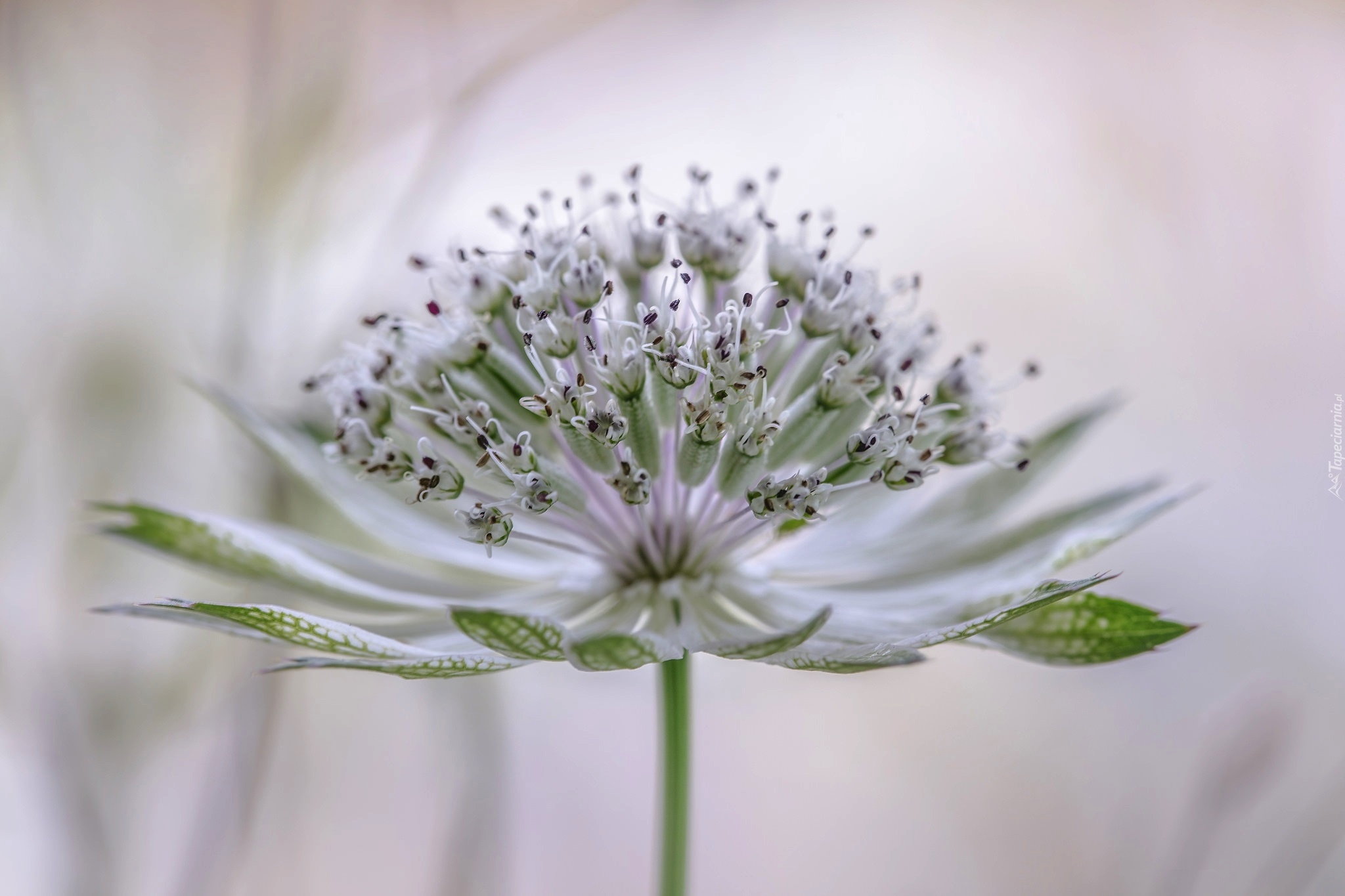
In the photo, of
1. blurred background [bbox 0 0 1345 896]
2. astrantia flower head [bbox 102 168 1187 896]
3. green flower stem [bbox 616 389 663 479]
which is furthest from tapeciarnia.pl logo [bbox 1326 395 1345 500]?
green flower stem [bbox 616 389 663 479]

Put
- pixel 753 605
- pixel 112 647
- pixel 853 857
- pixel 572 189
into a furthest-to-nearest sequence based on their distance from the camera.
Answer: pixel 572 189 → pixel 853 857 → pixel 112 647 → pixel 753 605

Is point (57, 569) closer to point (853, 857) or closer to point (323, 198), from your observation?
point (323, 198)

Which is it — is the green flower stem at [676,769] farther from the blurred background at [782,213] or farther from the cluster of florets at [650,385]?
the blurred background at [782,213]

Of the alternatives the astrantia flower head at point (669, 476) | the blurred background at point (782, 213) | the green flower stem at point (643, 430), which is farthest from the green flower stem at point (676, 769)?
the blurred background at point (782, 213)

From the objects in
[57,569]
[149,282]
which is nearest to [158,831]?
[57,569]

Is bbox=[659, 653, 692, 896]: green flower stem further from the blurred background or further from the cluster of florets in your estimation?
the blurred background

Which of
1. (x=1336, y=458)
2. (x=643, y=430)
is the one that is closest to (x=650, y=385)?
(x=643, y=430)
